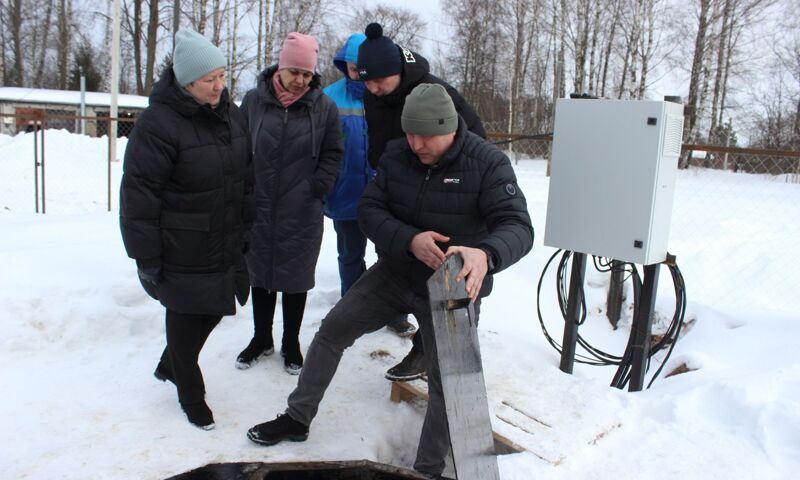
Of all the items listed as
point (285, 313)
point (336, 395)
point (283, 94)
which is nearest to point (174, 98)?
point (283, 94)

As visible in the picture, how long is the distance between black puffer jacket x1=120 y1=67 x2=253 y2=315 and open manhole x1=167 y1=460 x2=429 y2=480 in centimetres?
85

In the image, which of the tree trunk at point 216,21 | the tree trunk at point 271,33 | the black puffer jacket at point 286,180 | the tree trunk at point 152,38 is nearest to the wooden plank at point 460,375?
the black puffer jacket at point 286,180

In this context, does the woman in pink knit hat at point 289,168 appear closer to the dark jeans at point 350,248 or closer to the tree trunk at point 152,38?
the dark jeans at point 350,248

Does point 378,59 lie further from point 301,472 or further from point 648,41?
point 648,41

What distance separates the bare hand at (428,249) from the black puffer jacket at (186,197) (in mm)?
946

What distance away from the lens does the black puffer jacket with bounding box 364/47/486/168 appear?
10.1 feet

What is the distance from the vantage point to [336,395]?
11.0 ft

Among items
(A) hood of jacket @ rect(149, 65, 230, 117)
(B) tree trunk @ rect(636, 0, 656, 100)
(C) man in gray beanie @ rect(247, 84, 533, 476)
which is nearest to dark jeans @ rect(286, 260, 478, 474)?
(C) man in gray beanie @ rect(247, 84, 533, 476)

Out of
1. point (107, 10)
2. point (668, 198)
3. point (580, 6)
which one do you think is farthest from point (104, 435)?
point (107, 10)

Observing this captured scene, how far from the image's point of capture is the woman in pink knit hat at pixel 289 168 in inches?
128

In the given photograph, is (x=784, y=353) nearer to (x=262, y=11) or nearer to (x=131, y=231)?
(x=131, y=231)

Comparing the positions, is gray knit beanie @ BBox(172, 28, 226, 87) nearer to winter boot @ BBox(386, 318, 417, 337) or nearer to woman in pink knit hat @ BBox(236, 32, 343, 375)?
woman in pink knit hat @ BBox(236, 32, 343, 375)

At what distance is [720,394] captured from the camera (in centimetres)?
326

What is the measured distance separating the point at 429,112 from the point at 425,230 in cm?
47
